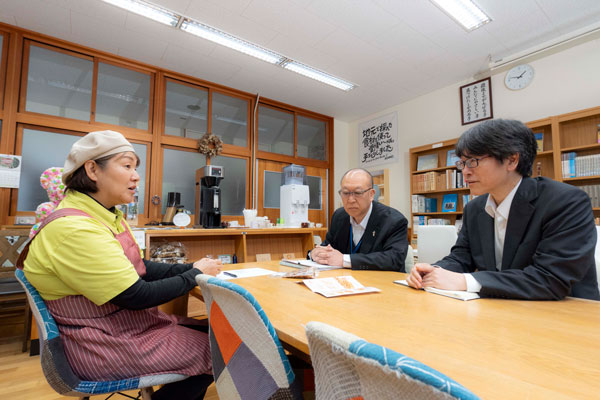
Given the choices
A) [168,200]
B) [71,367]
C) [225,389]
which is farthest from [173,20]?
[225,389]

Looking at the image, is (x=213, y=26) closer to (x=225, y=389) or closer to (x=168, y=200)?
(x=168, y=200)

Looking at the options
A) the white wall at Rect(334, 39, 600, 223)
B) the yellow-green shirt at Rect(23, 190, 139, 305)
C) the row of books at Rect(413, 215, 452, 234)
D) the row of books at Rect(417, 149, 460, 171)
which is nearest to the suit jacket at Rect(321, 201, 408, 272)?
the yellow-green shirt at Rect(23, 190, 139, 305)

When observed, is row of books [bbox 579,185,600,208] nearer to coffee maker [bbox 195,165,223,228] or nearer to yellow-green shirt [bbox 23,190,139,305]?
coffee maker [bbox 195,165,223,228]

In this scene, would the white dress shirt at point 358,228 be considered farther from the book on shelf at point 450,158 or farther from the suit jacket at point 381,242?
the book on shelf at point 450,158

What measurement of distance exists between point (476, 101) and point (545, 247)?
391 cm

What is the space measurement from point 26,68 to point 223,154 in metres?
2.42

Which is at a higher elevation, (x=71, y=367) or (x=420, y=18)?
(x=420, y=18)

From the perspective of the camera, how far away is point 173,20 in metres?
3.15

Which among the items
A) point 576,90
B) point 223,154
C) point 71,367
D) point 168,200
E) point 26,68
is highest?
point 26,68

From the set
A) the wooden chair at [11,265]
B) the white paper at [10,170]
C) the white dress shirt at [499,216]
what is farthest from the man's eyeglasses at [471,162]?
the white paper at [10,170]

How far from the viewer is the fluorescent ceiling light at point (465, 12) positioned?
290 centimetres

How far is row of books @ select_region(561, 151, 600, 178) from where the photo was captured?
308cm

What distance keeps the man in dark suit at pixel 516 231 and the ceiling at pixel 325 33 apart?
241 centimetres

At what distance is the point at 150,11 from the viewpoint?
9.93 ft
